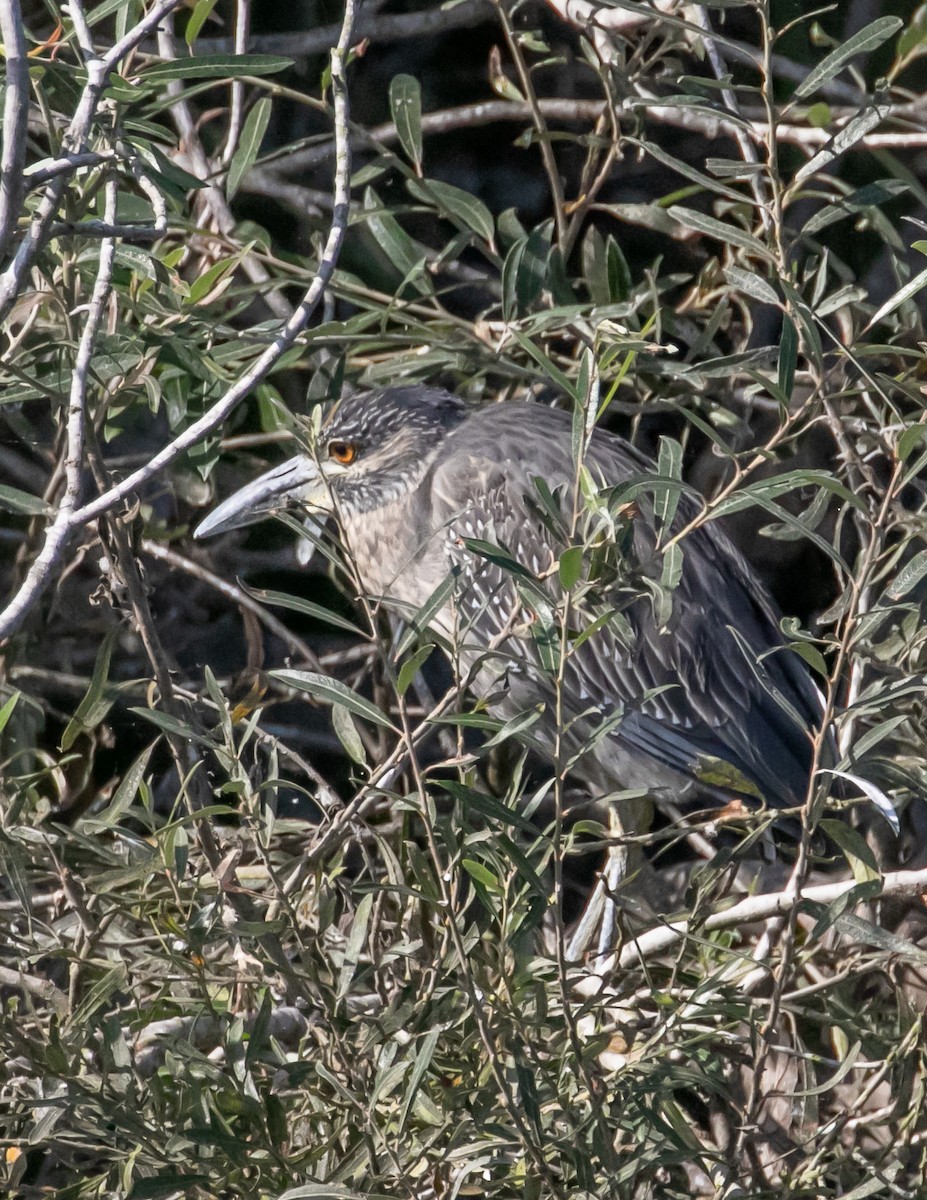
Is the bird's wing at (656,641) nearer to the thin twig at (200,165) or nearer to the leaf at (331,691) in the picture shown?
the thin twig at (200,165)

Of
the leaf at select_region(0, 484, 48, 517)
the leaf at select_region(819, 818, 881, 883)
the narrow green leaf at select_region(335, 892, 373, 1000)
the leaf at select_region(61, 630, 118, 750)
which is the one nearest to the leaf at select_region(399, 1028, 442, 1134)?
the narrow green leaf at select_region(335, 892, 373, 1000)

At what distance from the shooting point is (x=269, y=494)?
287cm

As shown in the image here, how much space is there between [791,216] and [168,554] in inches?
68.9

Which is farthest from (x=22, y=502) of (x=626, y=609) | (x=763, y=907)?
(x=626, y=609)

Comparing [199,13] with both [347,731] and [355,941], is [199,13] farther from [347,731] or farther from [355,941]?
[355,941]

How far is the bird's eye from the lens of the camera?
10.9 ft

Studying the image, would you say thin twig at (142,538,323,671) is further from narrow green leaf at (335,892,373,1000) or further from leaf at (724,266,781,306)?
leaf at (724,266,781,306)

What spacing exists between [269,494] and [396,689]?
142cm

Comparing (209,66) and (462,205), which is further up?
(209,66)

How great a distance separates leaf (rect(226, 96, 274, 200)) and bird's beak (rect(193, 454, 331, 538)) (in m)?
0.59

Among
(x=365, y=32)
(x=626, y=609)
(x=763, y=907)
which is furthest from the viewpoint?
(x=365, y=32)

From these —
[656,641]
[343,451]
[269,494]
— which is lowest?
[656,641]

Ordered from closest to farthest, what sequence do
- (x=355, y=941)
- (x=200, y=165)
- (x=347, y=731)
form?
(x=355, y=941)
(x=347, y=731)
(x=200, y=165)

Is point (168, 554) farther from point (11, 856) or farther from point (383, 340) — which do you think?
point (11, 856)
